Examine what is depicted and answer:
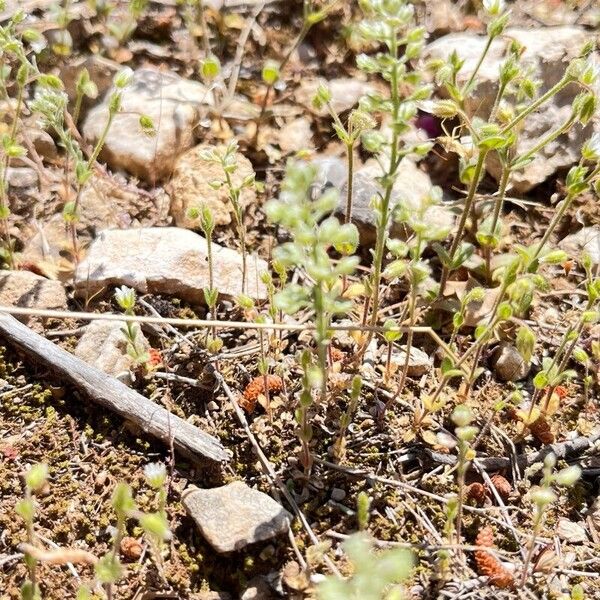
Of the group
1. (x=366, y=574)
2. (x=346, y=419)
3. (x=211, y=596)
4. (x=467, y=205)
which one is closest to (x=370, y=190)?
(x=467, y=205)

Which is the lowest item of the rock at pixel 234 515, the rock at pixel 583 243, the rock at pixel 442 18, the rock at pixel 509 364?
the rock at pixel 234 515

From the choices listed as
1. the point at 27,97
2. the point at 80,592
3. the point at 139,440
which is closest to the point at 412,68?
the point at 27,97

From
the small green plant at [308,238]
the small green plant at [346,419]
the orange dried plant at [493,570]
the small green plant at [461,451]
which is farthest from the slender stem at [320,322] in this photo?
the orange dried plant at [493,570]

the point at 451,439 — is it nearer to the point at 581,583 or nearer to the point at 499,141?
the point at 581,583

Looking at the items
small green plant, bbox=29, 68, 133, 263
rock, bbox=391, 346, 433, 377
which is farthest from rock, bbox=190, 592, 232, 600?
small green plant, bbox=29, 68, 133, 263

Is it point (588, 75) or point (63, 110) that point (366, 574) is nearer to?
point (588, 75)

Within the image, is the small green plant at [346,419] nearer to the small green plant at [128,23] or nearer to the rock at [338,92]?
the rock at [338,92]
